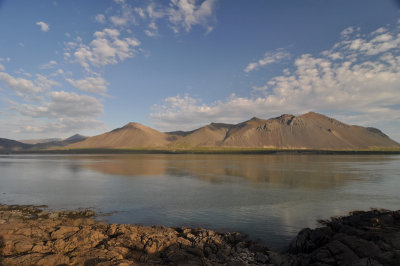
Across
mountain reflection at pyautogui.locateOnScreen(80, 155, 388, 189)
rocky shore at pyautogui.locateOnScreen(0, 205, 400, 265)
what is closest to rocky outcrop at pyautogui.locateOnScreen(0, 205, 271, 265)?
rocky shore at pyautogui.locateOnScreen(0, 205, 400, 265)

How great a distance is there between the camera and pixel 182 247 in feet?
42.8

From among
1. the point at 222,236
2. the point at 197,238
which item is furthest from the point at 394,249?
the point at 197,238

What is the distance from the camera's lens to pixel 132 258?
1180 centimetres

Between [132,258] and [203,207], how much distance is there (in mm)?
13009

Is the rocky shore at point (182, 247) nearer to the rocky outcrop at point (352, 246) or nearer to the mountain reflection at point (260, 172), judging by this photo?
the rocky outcrop at point (352, 246)

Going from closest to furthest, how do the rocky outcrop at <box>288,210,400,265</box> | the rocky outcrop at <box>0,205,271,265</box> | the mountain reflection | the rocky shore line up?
1. the rocky outcrop at <box>288,210,400,265</box>
2. the rocky shore
3. the rocky outcrop at <box>0,205,271,265</box>
4. the mountain reflection

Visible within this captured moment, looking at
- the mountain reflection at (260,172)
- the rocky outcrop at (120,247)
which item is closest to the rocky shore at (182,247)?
the rocky outcrop at (120,247)

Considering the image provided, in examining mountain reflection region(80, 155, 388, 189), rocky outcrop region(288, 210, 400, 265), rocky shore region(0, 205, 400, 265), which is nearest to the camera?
rocky outcrop region(288, 210, 400, 265)

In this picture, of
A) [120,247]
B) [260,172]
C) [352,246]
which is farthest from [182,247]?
[260,172]

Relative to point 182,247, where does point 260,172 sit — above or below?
above

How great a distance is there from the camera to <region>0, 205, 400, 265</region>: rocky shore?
1109 centimetres

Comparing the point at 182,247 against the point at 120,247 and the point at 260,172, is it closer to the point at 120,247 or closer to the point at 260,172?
the point at 120,247

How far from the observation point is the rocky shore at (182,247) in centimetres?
1109

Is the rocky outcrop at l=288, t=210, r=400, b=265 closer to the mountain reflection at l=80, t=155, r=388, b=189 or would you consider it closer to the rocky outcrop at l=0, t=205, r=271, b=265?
the rocky outcrop at l=0, t=205, r=271, b=265
